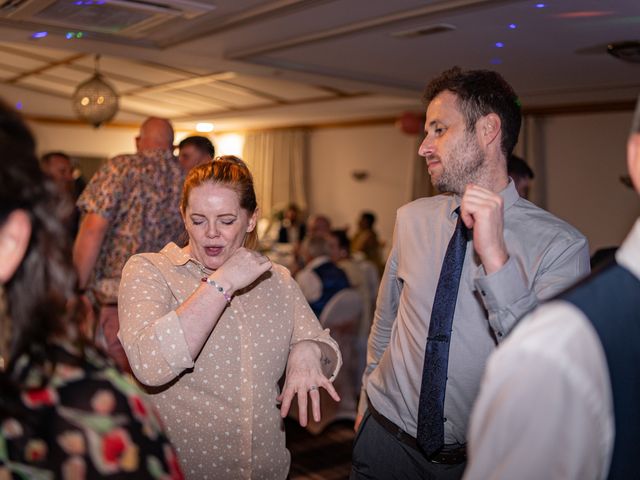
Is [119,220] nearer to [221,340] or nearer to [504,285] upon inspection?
[221,340]

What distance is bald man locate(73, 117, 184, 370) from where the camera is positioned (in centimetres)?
286

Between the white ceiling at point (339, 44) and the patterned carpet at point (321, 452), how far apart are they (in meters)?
2.66

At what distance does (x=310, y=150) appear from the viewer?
11.7 meters

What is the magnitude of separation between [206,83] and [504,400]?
7992 millimetres

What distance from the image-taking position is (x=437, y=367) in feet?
6.05

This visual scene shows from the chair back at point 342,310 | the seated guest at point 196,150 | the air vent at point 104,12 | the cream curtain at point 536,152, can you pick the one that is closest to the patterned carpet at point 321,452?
the chair back at point 342,310

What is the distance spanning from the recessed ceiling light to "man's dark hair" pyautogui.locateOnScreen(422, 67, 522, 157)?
1037cm

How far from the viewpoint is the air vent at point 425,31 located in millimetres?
4453

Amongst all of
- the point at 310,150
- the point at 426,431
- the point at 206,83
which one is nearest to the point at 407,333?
the point at 426,431

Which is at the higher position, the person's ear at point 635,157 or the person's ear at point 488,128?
the person's ear at point 488,128

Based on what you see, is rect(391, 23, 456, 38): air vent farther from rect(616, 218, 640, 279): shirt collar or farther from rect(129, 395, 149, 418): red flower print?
rect(129, 395, 149, 418): red flower print

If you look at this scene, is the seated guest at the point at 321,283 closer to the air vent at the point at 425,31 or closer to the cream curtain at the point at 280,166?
the air vent at the point at 425,31

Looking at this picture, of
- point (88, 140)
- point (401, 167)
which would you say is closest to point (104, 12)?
point (401, 167)

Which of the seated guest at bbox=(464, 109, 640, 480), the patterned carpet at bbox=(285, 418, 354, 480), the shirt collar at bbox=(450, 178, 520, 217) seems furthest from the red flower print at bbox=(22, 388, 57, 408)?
the patterned carpet at bbox=(285, 418, 354, 480)
